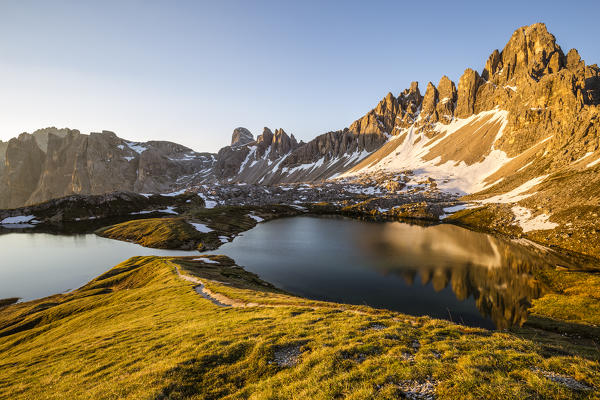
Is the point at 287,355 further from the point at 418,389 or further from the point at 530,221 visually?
the point at 530,221

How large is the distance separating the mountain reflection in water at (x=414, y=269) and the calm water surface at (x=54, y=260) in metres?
34.3

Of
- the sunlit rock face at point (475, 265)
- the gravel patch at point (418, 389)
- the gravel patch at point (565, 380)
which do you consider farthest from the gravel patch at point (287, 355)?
the sunlit rock face at point (475, 265)

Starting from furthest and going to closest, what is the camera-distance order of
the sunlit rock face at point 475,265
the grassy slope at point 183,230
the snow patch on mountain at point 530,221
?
the grassy slope at point 183,230 < the snow patch on mountain at point 530,221 < the sunlit rock face at point 475,265

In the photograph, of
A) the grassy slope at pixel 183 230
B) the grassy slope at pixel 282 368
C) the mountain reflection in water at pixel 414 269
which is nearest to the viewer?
the grassy slope at pixel 282 368

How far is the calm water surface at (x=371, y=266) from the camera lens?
42.2 m

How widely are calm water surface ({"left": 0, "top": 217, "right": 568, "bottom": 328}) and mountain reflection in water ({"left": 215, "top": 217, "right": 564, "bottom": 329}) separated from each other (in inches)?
6.9

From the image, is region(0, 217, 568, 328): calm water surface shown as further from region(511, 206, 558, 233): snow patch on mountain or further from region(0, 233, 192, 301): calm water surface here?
region(511, 206, 558, 233): snow patch on mountain

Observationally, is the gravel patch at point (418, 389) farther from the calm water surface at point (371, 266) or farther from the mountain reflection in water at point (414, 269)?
the mountain reflection in water at point (414, 269)

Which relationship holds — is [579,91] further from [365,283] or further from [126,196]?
[126,196]

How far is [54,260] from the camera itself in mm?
79188

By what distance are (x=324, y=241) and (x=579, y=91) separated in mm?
206089

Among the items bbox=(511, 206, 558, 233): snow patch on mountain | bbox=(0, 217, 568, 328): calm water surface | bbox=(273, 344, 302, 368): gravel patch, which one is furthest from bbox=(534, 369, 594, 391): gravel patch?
bbox=(511, 206, 558, 233): snow patch on mountain

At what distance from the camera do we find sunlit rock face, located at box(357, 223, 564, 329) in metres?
41.3

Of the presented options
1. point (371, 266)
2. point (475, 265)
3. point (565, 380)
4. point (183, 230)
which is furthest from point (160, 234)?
point (565, 380)
